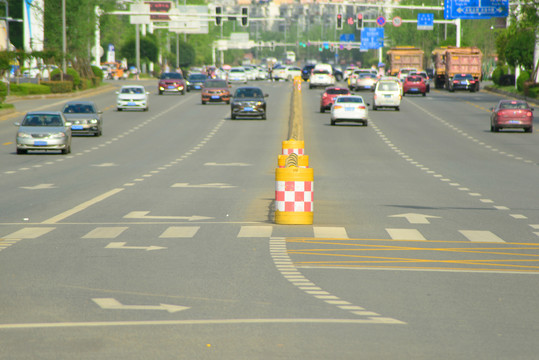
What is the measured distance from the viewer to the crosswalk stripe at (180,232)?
→ 47.9 feet

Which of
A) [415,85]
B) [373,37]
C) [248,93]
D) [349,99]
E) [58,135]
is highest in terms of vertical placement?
[373,37]

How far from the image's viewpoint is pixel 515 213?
18.1 m

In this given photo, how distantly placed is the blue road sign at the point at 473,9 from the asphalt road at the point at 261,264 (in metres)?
51.4

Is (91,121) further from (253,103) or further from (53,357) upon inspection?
(53,357)

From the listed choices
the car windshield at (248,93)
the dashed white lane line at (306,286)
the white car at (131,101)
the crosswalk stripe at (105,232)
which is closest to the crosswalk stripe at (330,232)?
the dashed white lane line at (306,286)

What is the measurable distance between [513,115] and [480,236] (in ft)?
110

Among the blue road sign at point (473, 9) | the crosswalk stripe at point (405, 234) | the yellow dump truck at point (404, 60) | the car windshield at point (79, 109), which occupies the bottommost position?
the crosswalk stripe at point (405, 234)

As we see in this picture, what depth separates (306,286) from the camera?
10336 millimetres

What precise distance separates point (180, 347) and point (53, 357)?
35.5 inches

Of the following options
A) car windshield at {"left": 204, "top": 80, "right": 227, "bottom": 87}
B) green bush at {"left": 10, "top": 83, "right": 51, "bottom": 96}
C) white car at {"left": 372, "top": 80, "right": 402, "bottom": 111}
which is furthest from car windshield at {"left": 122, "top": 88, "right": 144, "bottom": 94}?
white car at {"left": 372, "top": 80, "right": 402, "bottom": 111}

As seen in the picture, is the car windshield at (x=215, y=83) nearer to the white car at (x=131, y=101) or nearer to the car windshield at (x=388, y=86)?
the white car at (x=131, y=101)

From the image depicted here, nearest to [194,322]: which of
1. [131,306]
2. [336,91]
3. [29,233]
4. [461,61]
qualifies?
[131,306]

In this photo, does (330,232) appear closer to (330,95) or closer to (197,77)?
(330,95)

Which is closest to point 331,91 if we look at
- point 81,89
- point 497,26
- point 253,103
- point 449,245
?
point 253,103
